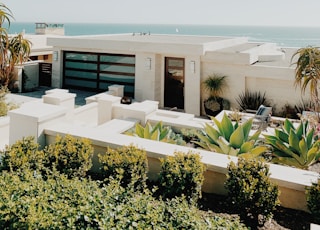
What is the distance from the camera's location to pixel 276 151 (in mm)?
7402

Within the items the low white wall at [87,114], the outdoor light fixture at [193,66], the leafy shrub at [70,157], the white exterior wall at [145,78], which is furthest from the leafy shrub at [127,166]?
the white exterior wall at [145,78]

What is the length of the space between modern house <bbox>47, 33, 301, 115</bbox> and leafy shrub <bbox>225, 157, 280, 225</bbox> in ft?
37.6

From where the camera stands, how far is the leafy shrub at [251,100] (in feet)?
51.5

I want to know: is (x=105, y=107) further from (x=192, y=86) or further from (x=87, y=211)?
(x=87, y=211)

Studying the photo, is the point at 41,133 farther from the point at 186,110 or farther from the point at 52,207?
the point at 186,110

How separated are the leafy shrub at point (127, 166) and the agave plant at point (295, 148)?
335 centimetres

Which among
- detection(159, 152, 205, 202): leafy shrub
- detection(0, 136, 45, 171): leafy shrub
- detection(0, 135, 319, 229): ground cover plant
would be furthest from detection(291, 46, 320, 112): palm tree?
detection(0, 136, 45, 171): leafy shrub

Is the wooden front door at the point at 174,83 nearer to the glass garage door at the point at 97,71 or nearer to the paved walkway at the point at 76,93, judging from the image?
the glass garage door at the point at 97,71

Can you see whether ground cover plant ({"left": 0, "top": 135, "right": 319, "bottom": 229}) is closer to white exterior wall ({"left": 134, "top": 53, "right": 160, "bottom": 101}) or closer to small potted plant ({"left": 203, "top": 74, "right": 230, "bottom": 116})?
small potted plant ({"left": 203, "top": 74, "right": 230, "bottom": 116})

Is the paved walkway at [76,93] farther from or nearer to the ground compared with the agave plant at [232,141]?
farther from the ground

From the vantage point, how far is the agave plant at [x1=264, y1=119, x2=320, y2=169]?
6.92 m

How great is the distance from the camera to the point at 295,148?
7180mm

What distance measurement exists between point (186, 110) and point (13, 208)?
44.7 feet

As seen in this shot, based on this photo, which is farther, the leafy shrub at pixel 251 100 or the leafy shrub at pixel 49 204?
the leafy shrub at pixel 251 100
